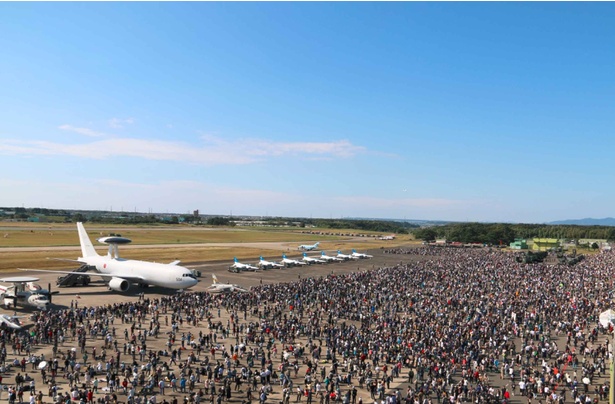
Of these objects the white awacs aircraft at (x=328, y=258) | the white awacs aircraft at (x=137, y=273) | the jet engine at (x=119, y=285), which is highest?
the white awacs aircraft at (x=137, y=273)

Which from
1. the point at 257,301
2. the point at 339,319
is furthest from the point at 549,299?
the point at 257,301

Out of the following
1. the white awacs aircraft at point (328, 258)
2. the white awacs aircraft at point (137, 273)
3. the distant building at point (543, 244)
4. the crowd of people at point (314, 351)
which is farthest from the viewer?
the distant building at point (543, 244)

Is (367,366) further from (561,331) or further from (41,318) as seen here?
(41,318)

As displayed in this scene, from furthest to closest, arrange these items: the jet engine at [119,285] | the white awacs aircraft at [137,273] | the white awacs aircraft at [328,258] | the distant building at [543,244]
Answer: the distant building at [543,244] < the white awacs aircraft at [328,258] < the jet engine at [119,285] < the white awacs aircraft at [137,273]

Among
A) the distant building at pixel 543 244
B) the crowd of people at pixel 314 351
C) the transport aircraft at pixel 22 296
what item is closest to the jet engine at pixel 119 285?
the crowd of people at pixel 314 351

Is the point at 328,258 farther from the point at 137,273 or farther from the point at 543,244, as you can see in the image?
the point at 543,244

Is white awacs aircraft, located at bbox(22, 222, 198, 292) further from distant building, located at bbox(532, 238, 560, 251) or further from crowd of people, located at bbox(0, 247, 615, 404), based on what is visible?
distant building, located at bbox(532, 238, 560, 251)

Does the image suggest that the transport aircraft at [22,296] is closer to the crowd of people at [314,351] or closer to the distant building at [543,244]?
the crowd of people at [314,351]

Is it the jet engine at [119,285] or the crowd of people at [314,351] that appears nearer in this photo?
the crowd of people at [314,351]
